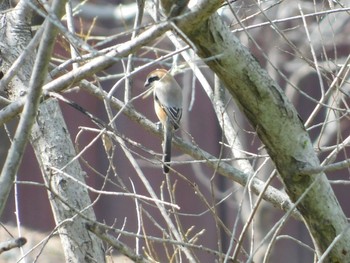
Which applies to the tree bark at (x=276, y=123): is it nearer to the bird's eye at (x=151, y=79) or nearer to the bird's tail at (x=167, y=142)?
the bird's tail at (x=167, y=142)

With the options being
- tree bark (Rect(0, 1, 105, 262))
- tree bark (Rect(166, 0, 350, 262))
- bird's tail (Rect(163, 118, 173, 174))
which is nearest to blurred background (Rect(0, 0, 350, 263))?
bird's tail (Rect(163, 118, 173, 174))

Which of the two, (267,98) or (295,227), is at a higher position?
(267,98)

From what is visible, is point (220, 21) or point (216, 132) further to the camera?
Answer: point (216, 132)

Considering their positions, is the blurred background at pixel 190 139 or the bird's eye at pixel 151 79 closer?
the bird's eye at pixel 151 79

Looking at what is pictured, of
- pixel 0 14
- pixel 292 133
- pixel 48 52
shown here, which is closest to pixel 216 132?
pixel 0 14

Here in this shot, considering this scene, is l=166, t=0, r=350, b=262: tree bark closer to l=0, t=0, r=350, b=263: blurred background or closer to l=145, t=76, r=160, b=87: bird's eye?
l=145, t=76, r=160, b=87: bird's eye

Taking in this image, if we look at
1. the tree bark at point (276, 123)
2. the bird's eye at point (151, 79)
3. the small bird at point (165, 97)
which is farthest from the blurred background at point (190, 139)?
the tree bark at point (276, 123)

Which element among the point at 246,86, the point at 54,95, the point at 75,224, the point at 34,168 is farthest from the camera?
the point at 34,168

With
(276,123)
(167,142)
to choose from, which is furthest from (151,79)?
(276,123)

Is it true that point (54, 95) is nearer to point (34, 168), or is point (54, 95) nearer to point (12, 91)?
point (12, 91)

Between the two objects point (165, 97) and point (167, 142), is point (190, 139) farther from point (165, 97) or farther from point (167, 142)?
point (167, 142)

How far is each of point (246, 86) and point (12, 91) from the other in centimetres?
109

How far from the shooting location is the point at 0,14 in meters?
3.49

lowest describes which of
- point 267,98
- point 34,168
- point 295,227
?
point 295,227
